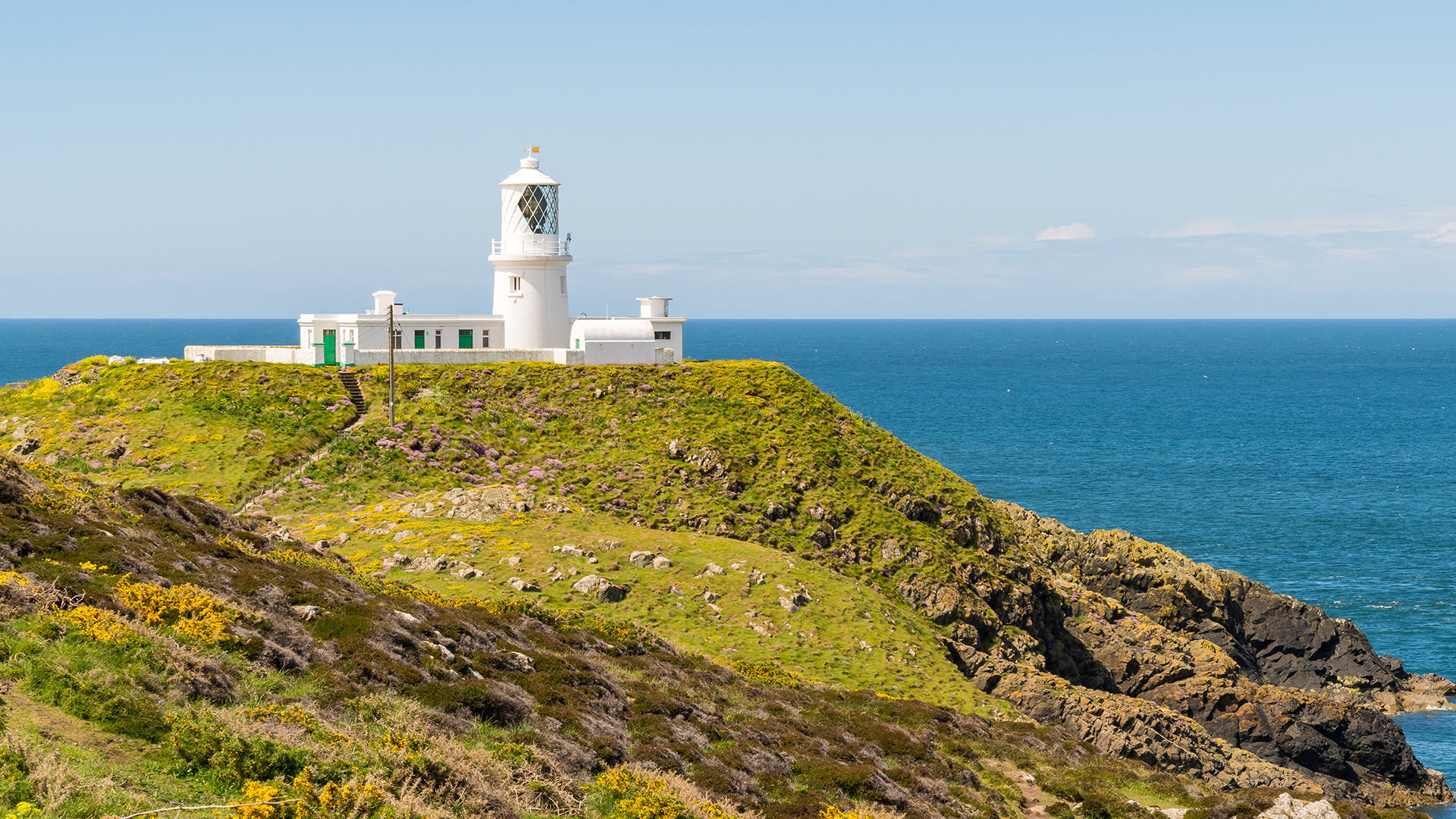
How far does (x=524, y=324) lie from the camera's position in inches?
2660

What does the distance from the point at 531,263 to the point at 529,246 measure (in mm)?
951

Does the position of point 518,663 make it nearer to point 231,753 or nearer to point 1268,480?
point 231,753

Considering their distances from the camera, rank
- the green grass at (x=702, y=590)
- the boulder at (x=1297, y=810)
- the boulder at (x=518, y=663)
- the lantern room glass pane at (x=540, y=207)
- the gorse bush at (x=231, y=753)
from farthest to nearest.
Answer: the lantern room glass pane at (x=540, y=207) → the green grass at (x=702, y=590) → the boulder at (x=1297, y=810) → the boulder at (x=518, y=663) → the gorse bush at (x=231, y=753)

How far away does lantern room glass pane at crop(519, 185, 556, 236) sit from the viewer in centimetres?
6600

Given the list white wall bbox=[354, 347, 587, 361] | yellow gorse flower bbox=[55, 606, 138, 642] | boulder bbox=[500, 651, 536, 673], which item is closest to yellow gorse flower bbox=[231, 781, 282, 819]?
yellow gorse flower bbox=[55, 606, 138, 642]

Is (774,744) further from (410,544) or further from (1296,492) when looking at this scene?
(1296,492)

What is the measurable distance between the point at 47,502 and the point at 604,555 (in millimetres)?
19625

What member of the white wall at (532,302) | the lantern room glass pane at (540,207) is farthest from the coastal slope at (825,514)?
the lantern room glass pane at (540,207)

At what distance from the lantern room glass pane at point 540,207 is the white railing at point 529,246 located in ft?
1.63

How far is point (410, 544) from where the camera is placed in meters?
42.4

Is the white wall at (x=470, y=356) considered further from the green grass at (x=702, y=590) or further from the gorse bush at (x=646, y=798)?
the gorse bush at (x=646, y=798)

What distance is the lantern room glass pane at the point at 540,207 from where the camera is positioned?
66.0 metres

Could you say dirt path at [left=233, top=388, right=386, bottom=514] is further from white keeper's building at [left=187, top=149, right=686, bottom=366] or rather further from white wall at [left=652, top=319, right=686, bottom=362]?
white wall at [left=652, top=319, right=686, bottom=362]

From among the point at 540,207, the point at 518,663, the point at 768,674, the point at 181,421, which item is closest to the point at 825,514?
the point at 768,674
